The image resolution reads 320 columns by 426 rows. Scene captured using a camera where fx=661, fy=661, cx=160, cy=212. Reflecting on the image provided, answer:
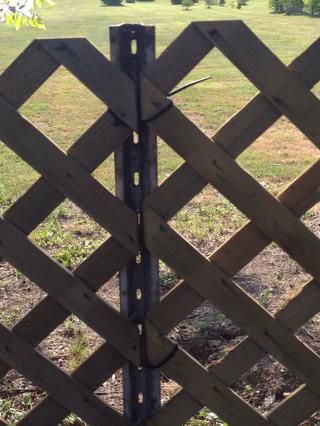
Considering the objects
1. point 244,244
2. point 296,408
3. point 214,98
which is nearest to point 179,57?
point 244,244

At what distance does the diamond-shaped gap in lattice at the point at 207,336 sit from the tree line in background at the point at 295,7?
134 ft

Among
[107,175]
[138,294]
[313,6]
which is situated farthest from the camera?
[313,6]

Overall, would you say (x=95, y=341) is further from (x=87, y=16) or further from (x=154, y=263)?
(x=87, y=16)

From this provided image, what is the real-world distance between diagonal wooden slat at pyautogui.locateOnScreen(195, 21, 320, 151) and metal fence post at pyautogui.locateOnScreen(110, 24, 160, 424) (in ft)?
0.79

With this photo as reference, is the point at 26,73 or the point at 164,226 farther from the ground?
the point at 26,73

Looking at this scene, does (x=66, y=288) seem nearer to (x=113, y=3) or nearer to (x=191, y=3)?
(x=191, y=3)

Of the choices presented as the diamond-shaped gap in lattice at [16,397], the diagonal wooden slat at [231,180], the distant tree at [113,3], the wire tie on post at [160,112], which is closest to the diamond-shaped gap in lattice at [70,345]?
the diamond-shaped gap in lattice at [16,397]

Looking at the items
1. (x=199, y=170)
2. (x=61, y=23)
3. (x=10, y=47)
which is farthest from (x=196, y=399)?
(x=61, y=23)

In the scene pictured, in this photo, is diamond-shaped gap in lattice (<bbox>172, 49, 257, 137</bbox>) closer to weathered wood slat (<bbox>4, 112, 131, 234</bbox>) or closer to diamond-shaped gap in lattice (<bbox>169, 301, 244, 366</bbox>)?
diamond-shaped gap in lattice (<bbox>169, 301, 244, 366</bbox>)

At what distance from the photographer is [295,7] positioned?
45531 mm

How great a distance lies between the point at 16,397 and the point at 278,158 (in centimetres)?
621

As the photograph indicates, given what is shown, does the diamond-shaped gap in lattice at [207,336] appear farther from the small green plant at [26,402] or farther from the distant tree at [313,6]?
the distant tree at [313,6]

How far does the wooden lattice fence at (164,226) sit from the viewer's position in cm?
224

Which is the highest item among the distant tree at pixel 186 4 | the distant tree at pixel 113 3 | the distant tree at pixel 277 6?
the distant tree at pixel 113 3
